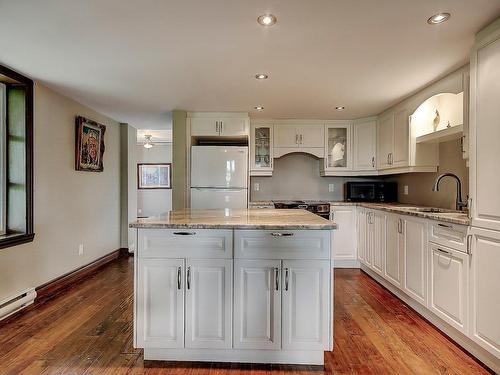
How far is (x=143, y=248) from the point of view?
1.92m

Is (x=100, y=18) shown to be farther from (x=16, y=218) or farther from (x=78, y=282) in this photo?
(x=78, y=282)

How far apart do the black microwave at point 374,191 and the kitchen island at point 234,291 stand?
2.83 metres

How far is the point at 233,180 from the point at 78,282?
2.21 meters

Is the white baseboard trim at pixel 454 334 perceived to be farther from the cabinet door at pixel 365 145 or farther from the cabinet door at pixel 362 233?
the cabinet door at pixel 365 145

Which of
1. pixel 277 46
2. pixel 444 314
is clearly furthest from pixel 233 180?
pixel 444 314

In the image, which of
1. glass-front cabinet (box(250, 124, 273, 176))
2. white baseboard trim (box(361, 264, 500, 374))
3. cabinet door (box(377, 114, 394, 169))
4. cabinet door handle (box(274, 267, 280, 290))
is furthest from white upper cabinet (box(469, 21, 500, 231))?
glass-front cabinet (box(250, 124, 273, 176))

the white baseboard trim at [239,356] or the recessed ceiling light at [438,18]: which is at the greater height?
the recessed ceiling light at [438,18]

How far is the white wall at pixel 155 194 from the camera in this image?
7.62m

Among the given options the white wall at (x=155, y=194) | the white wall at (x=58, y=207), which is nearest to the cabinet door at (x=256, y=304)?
the white wall at (x=58, y=207)

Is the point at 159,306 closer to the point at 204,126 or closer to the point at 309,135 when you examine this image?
the point at 204,126

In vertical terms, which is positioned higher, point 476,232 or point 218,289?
point 476,232

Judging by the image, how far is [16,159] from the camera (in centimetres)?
285

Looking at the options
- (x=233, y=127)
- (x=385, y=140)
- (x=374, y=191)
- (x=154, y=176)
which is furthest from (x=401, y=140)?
(x=154, y=176)

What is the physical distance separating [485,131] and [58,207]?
3965 millimetres
